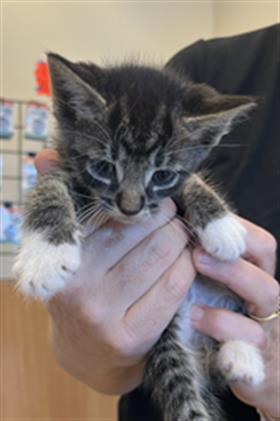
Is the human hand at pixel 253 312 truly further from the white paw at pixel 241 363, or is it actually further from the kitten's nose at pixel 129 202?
the kitten's nose at pixel 129 202

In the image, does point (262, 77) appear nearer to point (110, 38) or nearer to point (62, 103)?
point (62, 103)

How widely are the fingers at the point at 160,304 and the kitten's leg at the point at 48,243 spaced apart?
0.46 ft

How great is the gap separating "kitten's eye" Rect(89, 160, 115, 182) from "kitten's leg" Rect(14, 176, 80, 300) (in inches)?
3.2

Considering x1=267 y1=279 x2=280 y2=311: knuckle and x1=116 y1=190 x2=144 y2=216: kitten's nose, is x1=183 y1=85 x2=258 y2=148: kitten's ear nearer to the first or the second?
x1=116 y1=190 x2=144 y2=216: kitten's nose

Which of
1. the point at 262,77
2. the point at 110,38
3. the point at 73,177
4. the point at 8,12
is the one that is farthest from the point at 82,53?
the point at 73,177

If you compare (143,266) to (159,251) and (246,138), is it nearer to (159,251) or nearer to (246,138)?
(159,251)

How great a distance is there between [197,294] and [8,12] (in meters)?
2.28

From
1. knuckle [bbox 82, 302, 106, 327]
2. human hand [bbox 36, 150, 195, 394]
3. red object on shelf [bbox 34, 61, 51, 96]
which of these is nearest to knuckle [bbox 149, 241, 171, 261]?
human hand [bbox 36, 150, 195, 394]

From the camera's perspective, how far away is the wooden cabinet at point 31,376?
2.42 m

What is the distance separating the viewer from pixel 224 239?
3.28 feet

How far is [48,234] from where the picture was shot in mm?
950

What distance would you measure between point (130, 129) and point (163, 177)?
101 mm

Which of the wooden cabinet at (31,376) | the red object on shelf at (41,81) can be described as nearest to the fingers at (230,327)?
the wooden cabinet at (31,376)

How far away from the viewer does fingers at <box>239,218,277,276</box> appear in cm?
102
